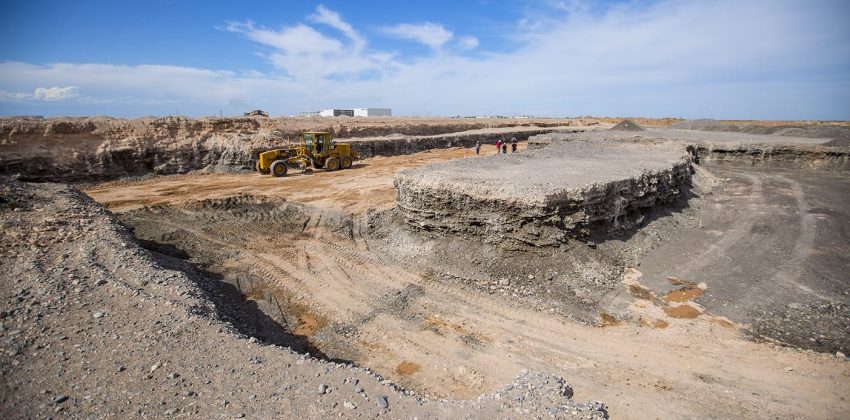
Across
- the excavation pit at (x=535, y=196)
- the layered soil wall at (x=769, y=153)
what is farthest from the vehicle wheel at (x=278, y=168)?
the layered soil wall at (x=769, y=153)

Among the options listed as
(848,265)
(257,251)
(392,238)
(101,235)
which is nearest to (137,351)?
(101,235)

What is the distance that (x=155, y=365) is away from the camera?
4195 mm

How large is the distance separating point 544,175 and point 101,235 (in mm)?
9893

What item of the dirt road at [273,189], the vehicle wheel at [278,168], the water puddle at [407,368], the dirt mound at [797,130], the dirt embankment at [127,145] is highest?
the dirt mound at [797,130]

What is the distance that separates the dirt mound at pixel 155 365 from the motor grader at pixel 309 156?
41.6 ft

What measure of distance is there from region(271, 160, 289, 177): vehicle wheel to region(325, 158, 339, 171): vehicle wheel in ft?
6.95

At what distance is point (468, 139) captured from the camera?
34781mm

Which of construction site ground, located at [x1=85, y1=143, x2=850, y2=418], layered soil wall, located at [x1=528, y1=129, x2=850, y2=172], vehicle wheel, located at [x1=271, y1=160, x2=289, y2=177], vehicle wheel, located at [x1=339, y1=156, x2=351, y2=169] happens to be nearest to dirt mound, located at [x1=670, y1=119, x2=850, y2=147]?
layered soil wall, located at [x1=528, y1=129, x2=850, y2=172]

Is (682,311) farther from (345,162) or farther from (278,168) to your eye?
(345,162)

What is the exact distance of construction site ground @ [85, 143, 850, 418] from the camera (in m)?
5.29

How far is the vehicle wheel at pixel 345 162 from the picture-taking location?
69.1 feet

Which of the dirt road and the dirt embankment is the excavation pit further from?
the dirt embankment

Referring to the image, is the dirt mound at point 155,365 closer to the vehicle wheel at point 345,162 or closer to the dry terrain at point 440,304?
the dry terrain at point 440,304

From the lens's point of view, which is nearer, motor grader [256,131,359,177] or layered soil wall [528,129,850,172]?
layered soil wall [528,129,850,172]
